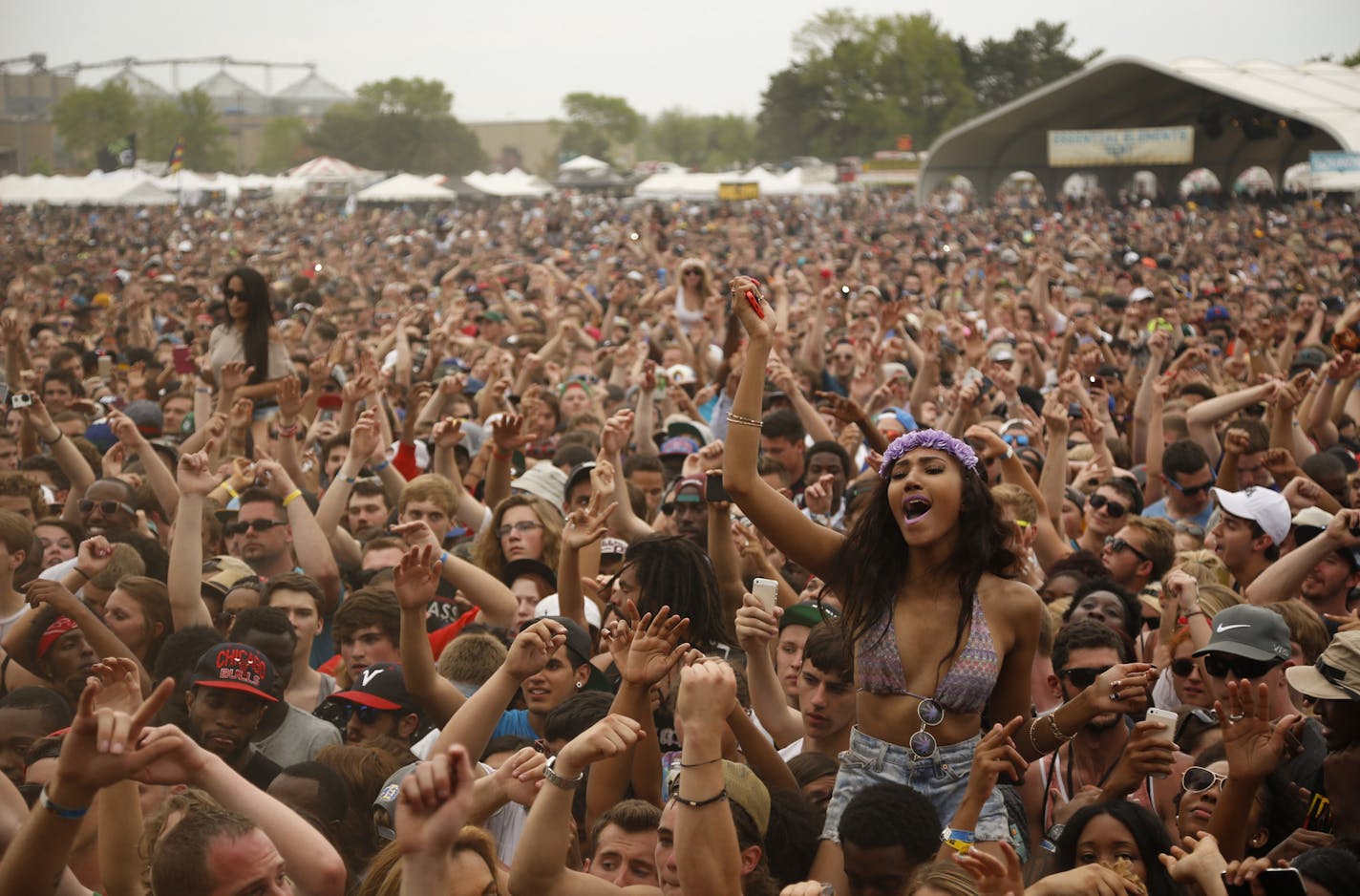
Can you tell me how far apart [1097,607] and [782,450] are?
2744 millimetres

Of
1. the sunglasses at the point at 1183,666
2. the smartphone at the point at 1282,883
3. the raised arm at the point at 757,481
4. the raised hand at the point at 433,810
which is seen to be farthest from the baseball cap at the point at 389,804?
the sunglasses at the point at 1183,666

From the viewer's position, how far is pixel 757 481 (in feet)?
11.6

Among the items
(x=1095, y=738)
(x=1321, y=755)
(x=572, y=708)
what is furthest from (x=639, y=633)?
(x=1321, y=755)

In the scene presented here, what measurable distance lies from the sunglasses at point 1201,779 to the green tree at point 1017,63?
3308 inches

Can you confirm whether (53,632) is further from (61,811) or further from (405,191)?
(405,191)

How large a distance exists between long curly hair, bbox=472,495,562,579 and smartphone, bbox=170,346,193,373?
6.01 m

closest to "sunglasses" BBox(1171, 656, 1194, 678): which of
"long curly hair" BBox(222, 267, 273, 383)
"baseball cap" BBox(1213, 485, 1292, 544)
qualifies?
"baseball cap" BBox(1213, 485, 1292, 544)

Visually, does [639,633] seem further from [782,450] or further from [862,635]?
[782,450]

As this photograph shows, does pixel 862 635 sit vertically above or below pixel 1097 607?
above

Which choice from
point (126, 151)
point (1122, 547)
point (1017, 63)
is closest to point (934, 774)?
point (1122, 547)

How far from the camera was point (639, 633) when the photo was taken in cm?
353

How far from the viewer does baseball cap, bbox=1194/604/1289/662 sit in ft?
13.4

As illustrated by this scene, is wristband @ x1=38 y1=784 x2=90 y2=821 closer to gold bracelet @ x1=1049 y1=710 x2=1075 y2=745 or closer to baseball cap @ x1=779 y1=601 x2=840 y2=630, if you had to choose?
gold bracelet @ x1=1049 y1=710 x2=1075 y2=745

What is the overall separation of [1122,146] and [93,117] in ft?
255
